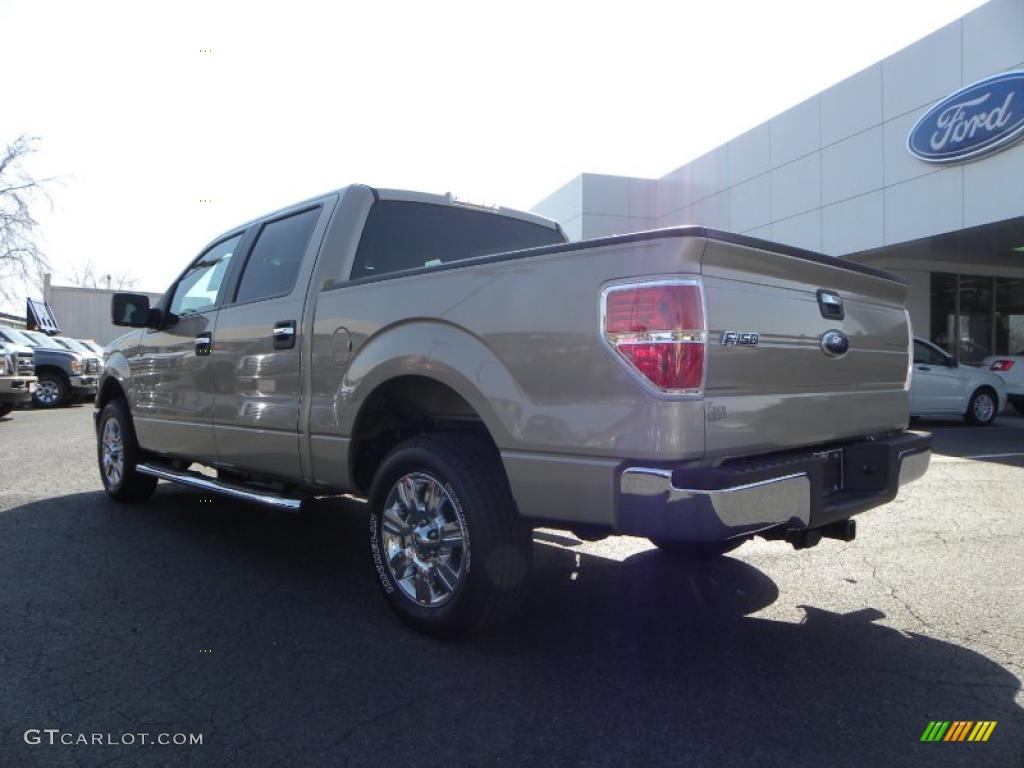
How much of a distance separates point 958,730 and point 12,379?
14902mm

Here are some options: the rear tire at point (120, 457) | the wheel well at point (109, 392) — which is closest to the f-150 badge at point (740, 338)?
the rear tire at point (120, 457)

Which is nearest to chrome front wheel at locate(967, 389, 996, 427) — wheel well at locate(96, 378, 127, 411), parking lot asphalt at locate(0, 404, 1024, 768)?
parking lot asphalt at locate(0, 404, 1024, 768)

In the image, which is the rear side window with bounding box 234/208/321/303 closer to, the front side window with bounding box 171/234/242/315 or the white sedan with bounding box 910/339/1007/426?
the front side window with bounding box 171/234/242/315

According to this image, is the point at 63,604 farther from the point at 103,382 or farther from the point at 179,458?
the point at 103,382

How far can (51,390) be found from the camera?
57.4 feet

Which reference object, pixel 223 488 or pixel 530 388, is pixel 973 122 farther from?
pixel 223 488

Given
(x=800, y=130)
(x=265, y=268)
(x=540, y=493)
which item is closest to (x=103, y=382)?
(x=265, y=268)

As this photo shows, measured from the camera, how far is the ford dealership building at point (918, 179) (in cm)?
1425

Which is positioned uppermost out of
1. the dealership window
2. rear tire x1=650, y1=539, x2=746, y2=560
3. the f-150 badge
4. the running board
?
the dealership window

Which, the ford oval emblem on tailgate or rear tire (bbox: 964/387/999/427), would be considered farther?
rear tire (bbox: 964/387/999/427)

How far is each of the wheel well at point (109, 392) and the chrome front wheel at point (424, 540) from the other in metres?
3.72

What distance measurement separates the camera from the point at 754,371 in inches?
108

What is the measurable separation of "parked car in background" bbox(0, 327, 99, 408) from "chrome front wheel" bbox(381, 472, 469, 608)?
16964 millimetres

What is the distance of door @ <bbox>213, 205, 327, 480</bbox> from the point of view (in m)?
4.04
